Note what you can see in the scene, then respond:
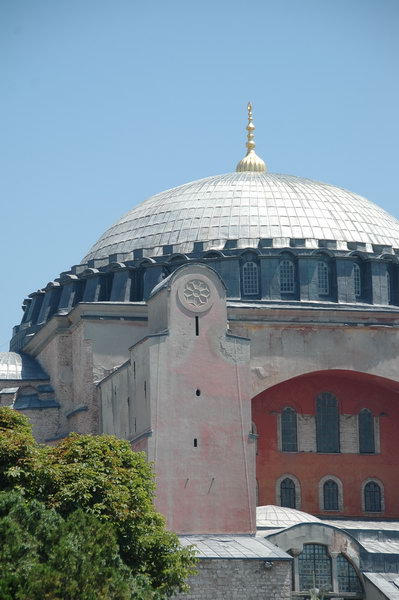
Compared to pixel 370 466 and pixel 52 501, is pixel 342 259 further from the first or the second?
pixel 52 501

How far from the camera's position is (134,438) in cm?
5278

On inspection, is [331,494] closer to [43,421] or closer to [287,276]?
[287,276]

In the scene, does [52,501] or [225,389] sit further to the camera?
[225,389]

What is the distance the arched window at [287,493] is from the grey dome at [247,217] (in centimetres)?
815

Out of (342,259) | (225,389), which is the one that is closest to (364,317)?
(342,259)

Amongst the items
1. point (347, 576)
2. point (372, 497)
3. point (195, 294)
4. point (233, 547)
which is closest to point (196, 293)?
point (195, 294)

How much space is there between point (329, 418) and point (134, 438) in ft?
25.7

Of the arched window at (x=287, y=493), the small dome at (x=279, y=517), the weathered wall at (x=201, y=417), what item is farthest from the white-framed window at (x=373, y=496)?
the weathered wall at (x=201, y=417)

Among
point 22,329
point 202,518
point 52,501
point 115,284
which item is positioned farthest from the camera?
point 22,329

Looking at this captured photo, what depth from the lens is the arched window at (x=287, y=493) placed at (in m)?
57.2

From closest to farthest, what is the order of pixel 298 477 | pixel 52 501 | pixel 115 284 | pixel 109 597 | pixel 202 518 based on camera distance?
pixel 109 597 → pixel 52 501 → pixel 202 518 → pixel 298 477 → pixel 115 284

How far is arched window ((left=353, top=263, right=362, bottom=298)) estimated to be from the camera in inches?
2394

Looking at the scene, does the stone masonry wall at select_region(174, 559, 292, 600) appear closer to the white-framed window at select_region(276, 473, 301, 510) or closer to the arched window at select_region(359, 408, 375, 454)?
the white-framed window at select_region(276, 473, 301, 510)

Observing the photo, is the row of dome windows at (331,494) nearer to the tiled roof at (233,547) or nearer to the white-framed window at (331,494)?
the white-framed window at (331,494)
